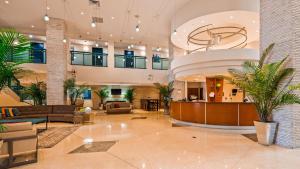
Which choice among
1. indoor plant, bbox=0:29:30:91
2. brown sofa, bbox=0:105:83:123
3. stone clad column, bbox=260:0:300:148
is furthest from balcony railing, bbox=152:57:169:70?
indoor plant, bbox=0:29:30:91

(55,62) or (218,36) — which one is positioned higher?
(218,36)

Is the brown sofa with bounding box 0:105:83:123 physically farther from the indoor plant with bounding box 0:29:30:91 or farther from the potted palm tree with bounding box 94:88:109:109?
the potted palm tree with bounding box 94:88:109:109

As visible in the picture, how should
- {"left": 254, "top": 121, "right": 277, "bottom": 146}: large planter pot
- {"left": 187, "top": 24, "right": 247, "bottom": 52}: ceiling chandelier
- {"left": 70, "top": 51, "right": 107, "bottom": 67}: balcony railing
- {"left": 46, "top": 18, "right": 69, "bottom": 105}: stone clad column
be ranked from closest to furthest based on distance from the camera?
1. {"left": 254, "top": 121, "right": 277, "bottom": 146}: large planter pot
2. {"left": 187, "top": 24, "right": 247, "bottom": 52}: ceiling chandelier
3. {"left": 46, "top": 18, "right": 69, "bottom": 105}: stone clad column
4. {"left": 70, "top": 51, "right": 107, "bottom": 67}: balcony railing

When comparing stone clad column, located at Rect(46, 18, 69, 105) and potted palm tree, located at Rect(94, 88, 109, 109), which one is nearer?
stone clad column, located at Rect(46, 18, 69, 105)

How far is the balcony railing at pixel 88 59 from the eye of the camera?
13.1m

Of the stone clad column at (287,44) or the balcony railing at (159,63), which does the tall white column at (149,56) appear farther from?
the stone clad column at (287,44)

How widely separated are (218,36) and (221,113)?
5.48 meters

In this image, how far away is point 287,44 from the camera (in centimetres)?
496

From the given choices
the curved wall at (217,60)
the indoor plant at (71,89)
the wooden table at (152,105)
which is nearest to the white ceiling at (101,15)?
the curved wall at (217,60)

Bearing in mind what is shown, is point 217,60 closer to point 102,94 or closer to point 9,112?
point 9,112

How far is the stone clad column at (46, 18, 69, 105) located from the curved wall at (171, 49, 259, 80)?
7098mm

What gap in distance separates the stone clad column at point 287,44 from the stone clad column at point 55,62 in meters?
10.1

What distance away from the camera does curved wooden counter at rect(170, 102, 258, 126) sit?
6996 millimetres

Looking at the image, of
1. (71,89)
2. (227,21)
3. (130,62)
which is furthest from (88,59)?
(227,21)
